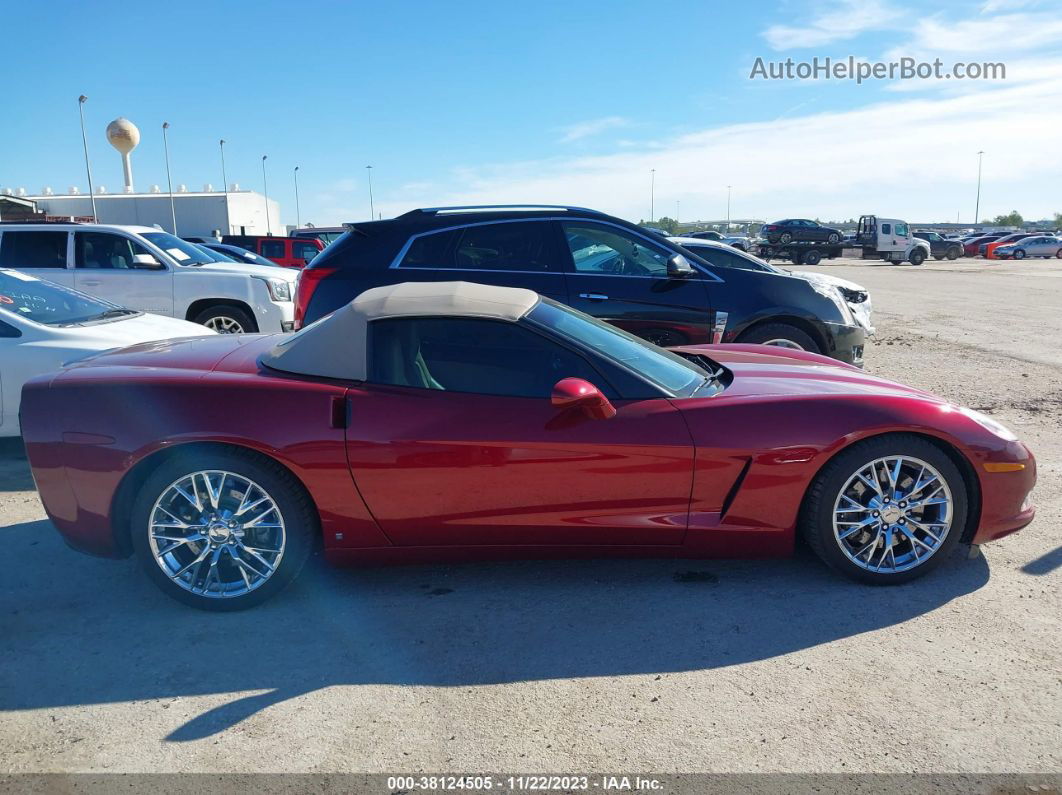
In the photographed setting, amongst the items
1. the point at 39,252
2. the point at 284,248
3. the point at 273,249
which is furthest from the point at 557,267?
the point at 273,249

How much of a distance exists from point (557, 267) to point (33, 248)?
262 inches

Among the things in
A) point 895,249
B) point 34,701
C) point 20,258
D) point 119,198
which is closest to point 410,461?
point 34,701

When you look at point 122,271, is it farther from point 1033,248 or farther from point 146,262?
point 1033,248

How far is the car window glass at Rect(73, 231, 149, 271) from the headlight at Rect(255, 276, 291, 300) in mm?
1448

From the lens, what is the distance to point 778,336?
7.26 m

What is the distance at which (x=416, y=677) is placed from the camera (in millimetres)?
3131

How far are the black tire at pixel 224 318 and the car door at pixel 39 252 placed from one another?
4.94 feet

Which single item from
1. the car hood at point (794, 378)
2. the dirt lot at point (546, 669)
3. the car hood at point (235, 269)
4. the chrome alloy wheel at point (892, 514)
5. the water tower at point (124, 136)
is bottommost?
the dirt lot at point (546, 669)

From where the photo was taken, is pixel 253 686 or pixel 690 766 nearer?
pixel 690 766

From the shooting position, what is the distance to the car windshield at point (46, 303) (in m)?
6.20

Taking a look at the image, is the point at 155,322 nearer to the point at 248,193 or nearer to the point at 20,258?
the point at 20,258

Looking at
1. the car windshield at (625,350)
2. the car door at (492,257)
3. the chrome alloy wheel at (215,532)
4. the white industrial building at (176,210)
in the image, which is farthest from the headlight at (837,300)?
the white industrial building at (176,210)

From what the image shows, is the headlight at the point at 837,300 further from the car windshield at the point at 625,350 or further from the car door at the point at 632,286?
the car windshield at the point at 625,350

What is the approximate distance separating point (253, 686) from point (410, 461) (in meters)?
1.06
